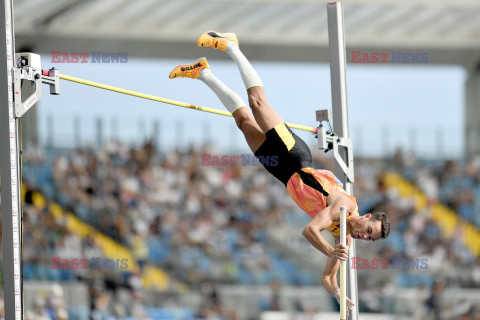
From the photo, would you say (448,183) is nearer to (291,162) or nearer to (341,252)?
(291,162)

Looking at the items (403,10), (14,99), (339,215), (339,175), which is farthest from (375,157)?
(14,99)

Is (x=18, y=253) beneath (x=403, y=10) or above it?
beneath

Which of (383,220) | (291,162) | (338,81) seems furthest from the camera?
(338,81)

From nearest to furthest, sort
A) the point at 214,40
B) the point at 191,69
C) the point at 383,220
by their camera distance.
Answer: the point at 383,220, the point at 214,40, the point at 191,69

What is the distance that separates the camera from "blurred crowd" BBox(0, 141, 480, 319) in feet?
48.5

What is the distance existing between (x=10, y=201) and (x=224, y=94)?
2490 millimetres

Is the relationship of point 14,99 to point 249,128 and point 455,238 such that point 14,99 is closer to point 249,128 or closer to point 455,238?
point 249,128

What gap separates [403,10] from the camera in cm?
1753

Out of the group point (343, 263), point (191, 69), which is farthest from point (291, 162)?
point (191, 69)

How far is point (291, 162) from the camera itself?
7.78m

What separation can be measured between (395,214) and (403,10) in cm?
439

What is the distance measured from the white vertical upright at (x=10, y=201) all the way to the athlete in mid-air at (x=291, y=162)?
2174 millimetres

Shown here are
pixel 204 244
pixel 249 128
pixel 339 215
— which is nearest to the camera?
pixel 339 215

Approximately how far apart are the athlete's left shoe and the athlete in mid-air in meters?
0.24
